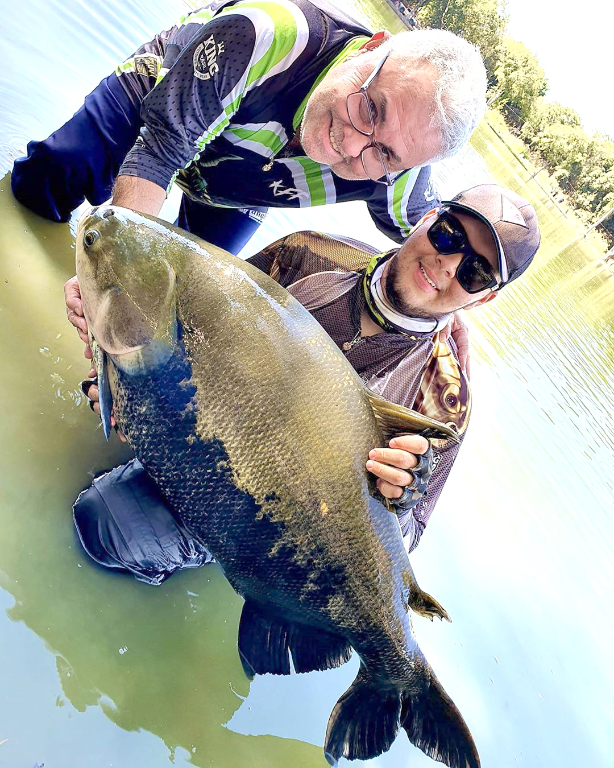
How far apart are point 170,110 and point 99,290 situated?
2.62ft

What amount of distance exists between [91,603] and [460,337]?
199 centimetres

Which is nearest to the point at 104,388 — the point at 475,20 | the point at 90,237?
the point at 90,237

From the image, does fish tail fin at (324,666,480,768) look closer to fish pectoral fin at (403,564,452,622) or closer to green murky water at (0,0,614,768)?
fish pectoral fin at (403,564,452,622)

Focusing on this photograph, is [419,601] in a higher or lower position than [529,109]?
lower

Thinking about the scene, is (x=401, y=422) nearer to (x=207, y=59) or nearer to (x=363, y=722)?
(x=363, y=722)

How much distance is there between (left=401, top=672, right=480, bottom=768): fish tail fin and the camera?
182 cm

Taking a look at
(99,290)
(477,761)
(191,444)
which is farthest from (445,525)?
(99,290)

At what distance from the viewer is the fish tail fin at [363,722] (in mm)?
1882

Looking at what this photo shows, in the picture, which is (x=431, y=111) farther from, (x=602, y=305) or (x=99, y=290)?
(x=602, y=305)

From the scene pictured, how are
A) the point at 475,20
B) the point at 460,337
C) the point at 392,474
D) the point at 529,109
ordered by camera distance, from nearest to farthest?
the point at 392,474 < the point at 460,337 < the point at 475,20 < the point at 529,109

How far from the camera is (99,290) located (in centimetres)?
179

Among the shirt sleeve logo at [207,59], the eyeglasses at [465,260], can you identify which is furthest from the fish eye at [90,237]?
the eyeglasses at [465,260]

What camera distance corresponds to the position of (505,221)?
2305mm

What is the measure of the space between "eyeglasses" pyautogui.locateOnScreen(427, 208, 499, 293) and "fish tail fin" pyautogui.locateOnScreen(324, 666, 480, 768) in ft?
5.01
